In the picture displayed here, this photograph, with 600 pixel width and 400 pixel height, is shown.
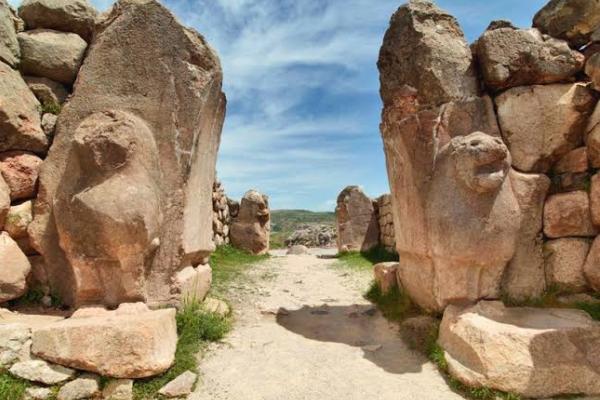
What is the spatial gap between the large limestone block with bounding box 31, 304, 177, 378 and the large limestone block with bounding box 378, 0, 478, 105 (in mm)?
2963

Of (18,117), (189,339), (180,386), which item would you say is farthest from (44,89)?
(180,386)

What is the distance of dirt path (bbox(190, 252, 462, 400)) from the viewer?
9.64 ft

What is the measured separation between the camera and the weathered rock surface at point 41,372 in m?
2.68

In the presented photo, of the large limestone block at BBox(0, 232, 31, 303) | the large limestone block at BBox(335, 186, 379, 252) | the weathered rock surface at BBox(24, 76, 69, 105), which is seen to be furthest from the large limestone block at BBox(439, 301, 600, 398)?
the large limestone block at BBox(335, 186, 379, 252)

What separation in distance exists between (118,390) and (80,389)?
23 cm

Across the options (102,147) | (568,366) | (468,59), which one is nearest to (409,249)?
(568,366)

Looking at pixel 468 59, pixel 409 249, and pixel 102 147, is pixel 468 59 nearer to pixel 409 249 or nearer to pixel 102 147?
pixel 409 249

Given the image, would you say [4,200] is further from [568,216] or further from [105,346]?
[568,216]

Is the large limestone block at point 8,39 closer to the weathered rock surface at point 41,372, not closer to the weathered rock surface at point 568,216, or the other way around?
the weathered rock surface at point 41,372

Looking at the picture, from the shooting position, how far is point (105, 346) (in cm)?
271

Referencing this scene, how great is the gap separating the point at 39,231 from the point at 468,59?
4027 millimetres

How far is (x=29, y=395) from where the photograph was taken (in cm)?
263

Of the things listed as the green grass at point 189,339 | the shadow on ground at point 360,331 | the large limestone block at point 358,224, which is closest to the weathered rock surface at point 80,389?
the green grass at point 189,339

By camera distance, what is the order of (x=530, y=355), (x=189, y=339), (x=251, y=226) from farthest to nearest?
(x=251, y=226), (x=189, y=339), (x=530, y=355)
